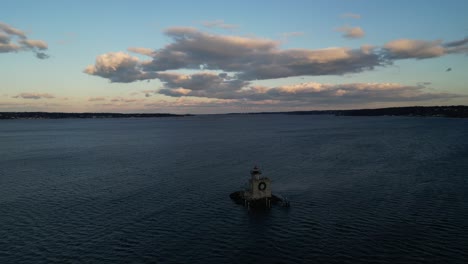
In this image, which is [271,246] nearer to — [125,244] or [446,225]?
[125,244]

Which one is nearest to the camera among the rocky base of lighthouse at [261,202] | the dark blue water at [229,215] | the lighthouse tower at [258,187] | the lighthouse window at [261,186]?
the dark blue water at [229,215]

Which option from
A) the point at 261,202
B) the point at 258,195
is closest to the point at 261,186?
the point at 258,195

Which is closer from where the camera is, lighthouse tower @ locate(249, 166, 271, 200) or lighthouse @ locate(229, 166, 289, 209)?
lighthouse @ locate(229, 166, 289, 209)

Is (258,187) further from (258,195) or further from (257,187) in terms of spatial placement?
(258,195)

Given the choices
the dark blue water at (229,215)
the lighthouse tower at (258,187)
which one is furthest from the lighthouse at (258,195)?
the dark blue water at (229,215)

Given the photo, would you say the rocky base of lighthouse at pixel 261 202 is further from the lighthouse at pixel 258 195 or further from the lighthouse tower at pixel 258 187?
the lighthouse tower at pixel 258 187

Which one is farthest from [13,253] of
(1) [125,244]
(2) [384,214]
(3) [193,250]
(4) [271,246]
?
(2) [384,214]

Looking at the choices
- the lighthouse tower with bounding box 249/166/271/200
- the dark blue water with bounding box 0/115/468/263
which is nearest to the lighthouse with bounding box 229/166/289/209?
the lighthouse tower with bounding box 249/166/271/200

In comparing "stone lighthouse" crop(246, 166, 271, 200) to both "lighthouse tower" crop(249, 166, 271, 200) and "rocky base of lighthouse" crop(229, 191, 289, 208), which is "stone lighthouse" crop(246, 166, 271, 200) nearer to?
"lighthouse tower" crop(249, 166, 271, 200)
